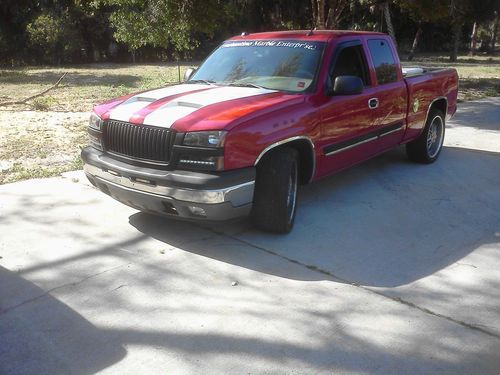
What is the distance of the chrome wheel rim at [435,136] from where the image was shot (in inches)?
292

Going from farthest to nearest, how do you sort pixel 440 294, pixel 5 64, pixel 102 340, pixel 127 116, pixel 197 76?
pixel 5 64 < pixel 197 76 < pixel 127 116 < pixel 440 294 < pixel 102 340

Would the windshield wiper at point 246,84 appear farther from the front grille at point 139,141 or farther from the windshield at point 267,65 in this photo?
the front grille at point 139,141

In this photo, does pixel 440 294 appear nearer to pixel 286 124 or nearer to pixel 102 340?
pixel 286 124

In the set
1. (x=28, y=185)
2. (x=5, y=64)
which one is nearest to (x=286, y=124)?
(x=28, y=185)

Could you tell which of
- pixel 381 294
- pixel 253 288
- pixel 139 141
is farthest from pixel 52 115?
pixel 381 294

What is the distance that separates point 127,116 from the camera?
4.56m

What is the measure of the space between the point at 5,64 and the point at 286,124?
25.5 meters

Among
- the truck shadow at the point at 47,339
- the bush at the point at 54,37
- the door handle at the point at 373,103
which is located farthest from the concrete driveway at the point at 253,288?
the bush at the point at 54,37

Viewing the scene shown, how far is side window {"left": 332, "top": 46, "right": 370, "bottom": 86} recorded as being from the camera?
17.9ft

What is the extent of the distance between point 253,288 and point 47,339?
1.44m

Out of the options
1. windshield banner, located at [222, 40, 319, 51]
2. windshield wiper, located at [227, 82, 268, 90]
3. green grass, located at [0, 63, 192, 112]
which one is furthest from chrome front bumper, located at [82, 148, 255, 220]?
green grass, located at [0, 63, 192, 112]

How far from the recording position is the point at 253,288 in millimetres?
3904

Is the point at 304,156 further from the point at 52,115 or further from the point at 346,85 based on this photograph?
the point at 52,115

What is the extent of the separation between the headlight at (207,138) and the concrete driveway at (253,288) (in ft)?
3.15
